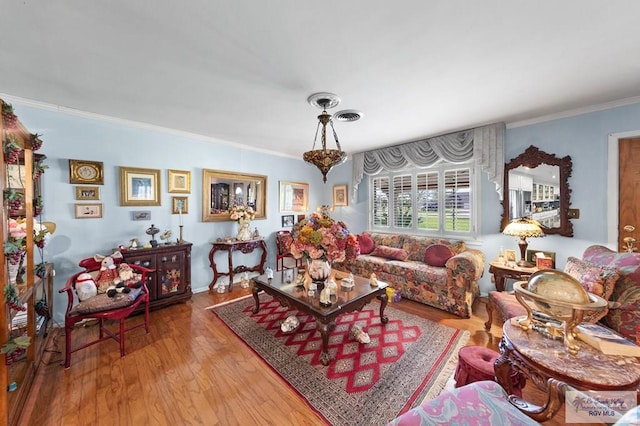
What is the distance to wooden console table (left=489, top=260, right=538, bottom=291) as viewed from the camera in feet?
8.84

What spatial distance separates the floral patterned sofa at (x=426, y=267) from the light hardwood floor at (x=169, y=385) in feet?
1.62

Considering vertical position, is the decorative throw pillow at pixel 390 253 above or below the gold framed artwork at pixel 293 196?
below

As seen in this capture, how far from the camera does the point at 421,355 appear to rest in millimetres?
2156

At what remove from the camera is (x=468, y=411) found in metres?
1.04

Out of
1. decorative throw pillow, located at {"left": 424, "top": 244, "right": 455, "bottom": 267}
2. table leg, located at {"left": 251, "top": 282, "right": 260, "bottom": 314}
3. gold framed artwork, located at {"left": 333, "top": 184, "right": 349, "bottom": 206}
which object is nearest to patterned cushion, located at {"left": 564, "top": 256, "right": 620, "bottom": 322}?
decorative throw pillow, located at {"left": 424, "top": 244, "right": 455, "bottom": 267}

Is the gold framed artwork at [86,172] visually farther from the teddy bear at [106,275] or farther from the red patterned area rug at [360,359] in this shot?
the red patterned area rug at [360,359]

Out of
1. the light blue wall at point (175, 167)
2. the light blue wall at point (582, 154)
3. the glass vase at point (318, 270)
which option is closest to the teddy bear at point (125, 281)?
the light blue wall at point (175, 167)

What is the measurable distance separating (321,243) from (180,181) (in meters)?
2.63

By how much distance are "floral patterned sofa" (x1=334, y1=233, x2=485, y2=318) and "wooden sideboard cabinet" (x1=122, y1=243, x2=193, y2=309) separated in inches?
101

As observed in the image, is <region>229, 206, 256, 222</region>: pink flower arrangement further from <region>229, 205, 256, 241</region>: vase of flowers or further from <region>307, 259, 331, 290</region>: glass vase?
<region>307, 259, 331, 290</region>: glass vase

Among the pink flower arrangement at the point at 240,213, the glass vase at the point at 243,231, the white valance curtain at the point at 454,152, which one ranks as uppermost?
the white valance curtain at the point at 454,152

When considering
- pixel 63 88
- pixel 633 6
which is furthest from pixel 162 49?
pixel 633 6

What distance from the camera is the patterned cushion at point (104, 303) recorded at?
2.09 m

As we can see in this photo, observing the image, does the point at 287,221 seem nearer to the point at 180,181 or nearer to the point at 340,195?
the point at 340,195
